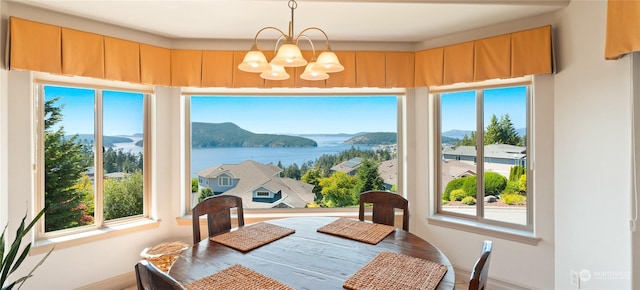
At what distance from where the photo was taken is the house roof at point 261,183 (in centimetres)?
331

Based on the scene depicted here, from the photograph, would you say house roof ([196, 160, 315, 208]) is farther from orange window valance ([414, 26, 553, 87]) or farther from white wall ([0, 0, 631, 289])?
orange window valance ([414, 26, 553, 87])

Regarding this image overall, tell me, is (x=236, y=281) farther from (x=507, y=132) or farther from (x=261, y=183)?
(x=507, y=132)

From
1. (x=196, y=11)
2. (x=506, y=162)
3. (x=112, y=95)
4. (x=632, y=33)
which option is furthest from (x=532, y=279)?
(x=112, y=95)

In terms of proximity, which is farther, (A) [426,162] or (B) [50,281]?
(A) [426,162]

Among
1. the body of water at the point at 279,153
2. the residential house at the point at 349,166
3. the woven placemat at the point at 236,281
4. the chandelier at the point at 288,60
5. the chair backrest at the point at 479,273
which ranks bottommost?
the woven placemat at the point at 236,281

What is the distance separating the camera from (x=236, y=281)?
1321mm

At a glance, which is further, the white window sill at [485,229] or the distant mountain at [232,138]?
the distant mountain at [232,138]

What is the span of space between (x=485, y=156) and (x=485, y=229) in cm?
70

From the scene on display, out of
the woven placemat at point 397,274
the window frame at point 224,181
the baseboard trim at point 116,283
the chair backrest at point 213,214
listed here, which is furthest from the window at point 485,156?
the baseboard trim at point 116,283

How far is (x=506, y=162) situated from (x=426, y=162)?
0.72 metres

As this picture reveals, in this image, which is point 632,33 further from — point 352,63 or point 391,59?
point 352,63

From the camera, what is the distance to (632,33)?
159 cm

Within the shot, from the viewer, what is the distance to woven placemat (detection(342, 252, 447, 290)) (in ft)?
4.18

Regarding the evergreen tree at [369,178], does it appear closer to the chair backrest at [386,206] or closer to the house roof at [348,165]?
the house roof at [348,165]
